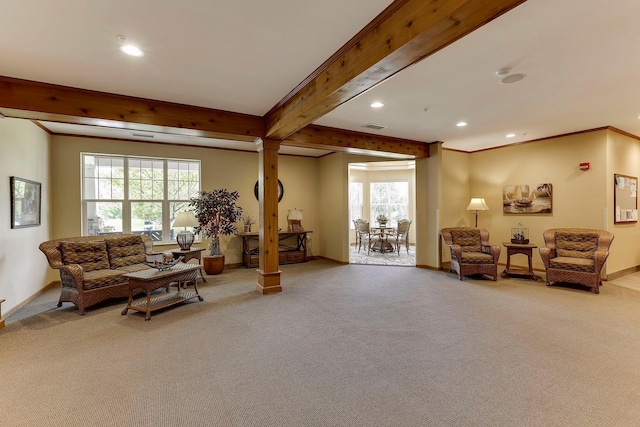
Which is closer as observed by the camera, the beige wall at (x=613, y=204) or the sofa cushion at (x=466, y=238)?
the beige wall at (x=613, y=204)

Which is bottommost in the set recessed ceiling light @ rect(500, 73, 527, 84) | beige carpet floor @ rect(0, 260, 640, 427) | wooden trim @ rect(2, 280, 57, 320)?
beige carpet floor @ rect(0, 260, 640, 427)

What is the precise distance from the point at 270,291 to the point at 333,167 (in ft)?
12.2

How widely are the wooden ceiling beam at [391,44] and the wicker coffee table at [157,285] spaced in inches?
104

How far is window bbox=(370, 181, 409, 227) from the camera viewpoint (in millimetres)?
10255

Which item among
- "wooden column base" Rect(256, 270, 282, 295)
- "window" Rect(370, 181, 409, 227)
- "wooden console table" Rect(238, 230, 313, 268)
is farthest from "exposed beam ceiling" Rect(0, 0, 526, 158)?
"window" Rect(370, 181, 409, 227)

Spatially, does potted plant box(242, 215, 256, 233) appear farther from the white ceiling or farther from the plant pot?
the white ceiling

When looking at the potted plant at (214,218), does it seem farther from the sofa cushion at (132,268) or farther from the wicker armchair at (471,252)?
the wicker armchair at (471,252)

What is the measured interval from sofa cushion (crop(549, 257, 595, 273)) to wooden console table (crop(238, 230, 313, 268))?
4.75 m

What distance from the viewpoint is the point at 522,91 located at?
11.5ft

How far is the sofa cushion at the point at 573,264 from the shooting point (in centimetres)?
456

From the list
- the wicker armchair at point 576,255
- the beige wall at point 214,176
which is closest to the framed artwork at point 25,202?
the beige wall at point 214,176

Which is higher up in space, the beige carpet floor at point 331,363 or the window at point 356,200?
the window at point 356,200

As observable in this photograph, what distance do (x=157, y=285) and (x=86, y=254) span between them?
55.0 inches

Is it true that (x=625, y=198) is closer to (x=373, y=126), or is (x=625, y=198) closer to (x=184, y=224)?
(x=373, y=126)
